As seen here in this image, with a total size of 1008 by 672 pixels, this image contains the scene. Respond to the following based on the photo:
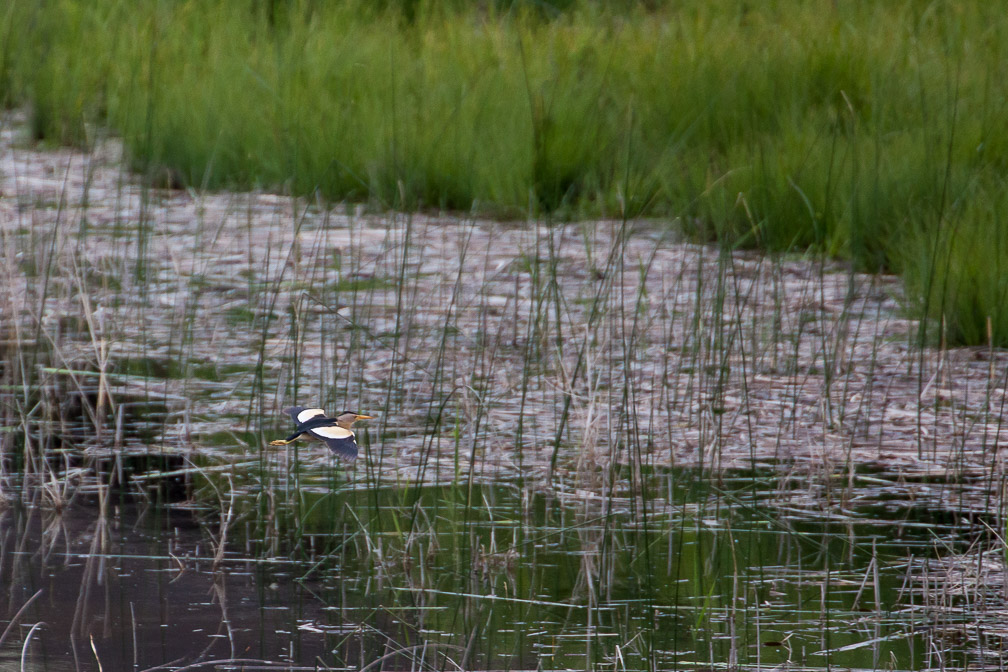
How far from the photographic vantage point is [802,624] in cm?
267

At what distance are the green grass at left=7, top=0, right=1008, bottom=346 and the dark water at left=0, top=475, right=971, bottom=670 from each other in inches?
86.6

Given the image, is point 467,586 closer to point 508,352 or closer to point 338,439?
point 338,439

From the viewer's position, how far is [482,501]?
340 cm

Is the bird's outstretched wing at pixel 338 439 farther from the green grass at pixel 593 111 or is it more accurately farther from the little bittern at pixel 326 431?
the green grass at pixel 593 111

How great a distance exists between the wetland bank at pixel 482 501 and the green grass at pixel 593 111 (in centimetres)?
95

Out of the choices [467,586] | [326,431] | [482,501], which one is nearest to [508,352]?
[482,501]

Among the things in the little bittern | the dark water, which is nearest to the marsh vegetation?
the dark water

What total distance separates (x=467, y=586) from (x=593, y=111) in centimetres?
480

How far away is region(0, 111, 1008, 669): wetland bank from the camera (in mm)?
2588

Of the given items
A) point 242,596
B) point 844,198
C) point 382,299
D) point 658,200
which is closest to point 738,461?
point 242,596

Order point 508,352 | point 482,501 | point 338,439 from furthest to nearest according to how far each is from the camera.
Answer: point 508,352 < point 482,501 < point 338,439

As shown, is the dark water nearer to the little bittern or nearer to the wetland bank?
the wetland bank

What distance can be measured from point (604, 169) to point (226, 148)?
184 cm

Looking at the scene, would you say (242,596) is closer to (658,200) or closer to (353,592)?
(353,592)
